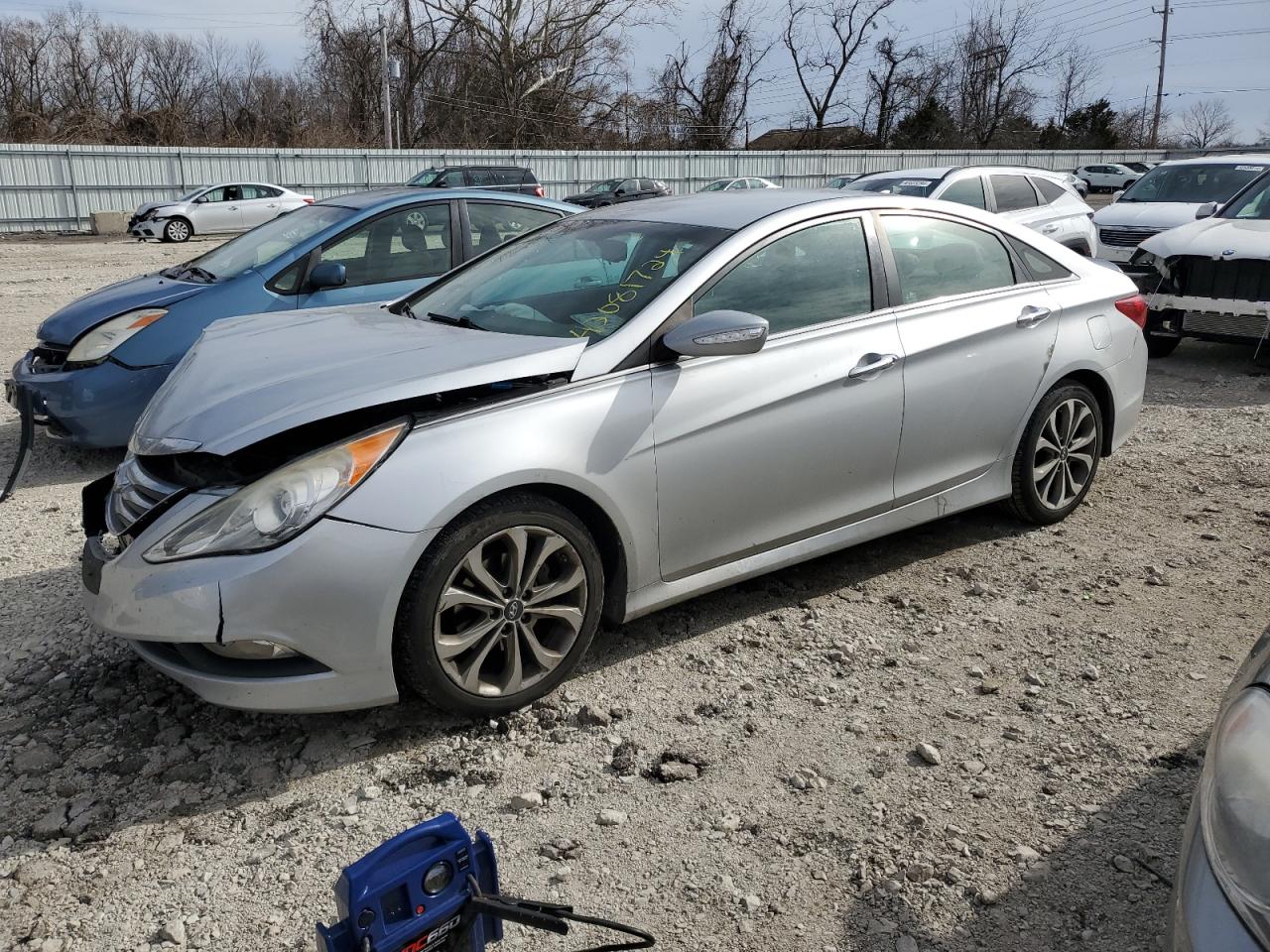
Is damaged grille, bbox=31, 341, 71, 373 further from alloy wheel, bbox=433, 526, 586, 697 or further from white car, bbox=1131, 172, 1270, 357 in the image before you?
white car, bbox=1131, 172, 1270, 357

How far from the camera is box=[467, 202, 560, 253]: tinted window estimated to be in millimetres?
6652

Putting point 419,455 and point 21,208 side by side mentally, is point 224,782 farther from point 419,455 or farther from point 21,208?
point 21,208

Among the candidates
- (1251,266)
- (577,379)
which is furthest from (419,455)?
(1251,266)

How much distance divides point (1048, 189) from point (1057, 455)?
318 inches

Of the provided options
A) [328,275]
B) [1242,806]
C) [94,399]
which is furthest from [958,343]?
[94,399]

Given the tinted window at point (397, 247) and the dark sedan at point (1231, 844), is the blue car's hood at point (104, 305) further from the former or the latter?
the dark sedan at point (1231, 844)

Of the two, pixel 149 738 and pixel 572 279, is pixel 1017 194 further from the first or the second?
pixel 149 738

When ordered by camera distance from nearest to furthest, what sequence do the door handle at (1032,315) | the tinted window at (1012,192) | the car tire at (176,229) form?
the door handle at (1032,315), the tinted window at (1012,192), the car tire at (176,229)

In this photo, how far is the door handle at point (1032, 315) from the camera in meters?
4.54

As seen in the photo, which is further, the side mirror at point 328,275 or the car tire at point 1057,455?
the side mirror at point 328,275

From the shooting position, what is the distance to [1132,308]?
5.06 meters

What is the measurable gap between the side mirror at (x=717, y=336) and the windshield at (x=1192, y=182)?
11229 millimetres

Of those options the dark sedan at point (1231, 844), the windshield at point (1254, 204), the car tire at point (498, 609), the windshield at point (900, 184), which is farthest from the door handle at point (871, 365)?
the windshield at point (900, 184)

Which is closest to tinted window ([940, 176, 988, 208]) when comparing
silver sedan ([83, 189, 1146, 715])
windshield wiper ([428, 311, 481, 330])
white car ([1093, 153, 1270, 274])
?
white car ([1093, 153, 1270, 274])
